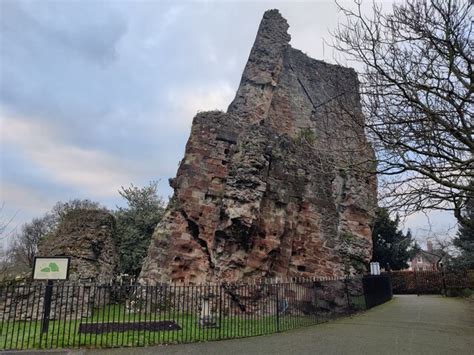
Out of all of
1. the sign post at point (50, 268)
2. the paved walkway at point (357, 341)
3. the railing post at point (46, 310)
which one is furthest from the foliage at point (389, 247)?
the railing post at point (46, 310)

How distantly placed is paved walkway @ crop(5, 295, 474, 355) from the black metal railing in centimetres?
54

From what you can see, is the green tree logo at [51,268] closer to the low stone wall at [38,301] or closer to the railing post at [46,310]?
the low stone wall at [38,301]

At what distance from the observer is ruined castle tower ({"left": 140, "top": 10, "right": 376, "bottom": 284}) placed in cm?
1314

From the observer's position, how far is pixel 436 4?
890 cm

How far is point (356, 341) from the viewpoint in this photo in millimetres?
9156

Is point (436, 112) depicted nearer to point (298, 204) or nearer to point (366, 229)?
point (298, 204)

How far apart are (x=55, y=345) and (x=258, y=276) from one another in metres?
7.03

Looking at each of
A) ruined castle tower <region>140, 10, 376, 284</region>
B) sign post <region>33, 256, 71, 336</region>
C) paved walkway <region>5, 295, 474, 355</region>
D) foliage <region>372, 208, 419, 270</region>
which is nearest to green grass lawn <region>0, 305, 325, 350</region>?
paved walkway <region>5, 295, 474, 355</region>

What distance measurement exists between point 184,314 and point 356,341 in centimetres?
534

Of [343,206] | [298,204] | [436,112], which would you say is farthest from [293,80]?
[436,112]

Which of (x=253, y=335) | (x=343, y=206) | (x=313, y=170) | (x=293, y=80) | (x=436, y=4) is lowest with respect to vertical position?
(x=253, y=335)

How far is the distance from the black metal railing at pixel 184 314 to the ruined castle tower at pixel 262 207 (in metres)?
1.34

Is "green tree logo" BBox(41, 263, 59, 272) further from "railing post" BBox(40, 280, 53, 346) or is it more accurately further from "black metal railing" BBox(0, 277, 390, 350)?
"railing post" BBox(40, 280, 53, 346)

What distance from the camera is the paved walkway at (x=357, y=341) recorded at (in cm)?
816
